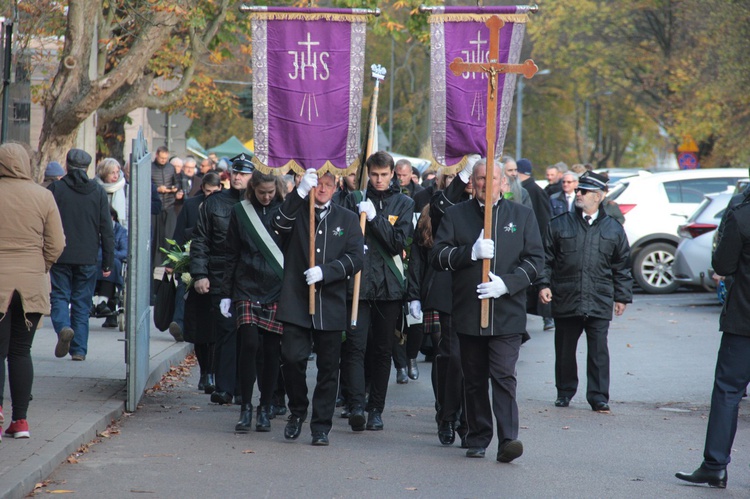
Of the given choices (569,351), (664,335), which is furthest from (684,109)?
(569,351)

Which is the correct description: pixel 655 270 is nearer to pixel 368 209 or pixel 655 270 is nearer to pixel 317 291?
pixel 368 209

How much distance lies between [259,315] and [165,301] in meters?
2.31

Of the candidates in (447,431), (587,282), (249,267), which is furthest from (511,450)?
(587,282)

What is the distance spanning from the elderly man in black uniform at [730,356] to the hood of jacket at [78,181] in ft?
21.0

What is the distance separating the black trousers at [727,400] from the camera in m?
6.96

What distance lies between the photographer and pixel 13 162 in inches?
298

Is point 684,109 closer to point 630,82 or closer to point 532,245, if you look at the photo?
point 630,82

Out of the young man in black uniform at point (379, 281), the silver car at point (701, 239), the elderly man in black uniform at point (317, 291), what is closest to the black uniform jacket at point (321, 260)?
the elderly man in black uniform at point (317, 291)

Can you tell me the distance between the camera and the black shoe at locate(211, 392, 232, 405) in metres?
9.64

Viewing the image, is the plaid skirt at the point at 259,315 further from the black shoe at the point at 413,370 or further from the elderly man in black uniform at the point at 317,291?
the black shoe at the point at 413,370

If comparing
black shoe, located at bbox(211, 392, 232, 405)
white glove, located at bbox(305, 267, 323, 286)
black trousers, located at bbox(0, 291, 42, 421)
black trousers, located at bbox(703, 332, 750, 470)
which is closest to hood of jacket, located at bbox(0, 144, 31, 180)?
black trousers, located at bbox(0, 291, 42, 421)

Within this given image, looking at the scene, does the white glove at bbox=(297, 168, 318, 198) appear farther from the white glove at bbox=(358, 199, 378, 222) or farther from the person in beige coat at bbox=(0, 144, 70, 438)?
the person in beige coat at bbox=(0, 144, 70, 438)

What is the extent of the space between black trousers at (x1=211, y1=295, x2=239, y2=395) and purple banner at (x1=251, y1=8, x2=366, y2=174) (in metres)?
1.34

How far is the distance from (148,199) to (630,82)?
131ft
